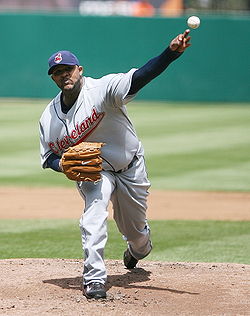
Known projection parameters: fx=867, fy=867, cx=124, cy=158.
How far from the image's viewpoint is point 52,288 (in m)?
6.00

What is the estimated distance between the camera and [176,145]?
15953 mm

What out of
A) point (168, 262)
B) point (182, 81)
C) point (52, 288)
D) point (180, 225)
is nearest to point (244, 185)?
point (180, 225)

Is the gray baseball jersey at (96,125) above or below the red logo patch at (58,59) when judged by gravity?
below

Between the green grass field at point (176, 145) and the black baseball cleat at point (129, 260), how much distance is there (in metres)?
5.01

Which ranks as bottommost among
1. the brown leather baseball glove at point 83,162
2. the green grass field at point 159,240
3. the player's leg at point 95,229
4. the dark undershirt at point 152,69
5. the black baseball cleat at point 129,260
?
the green grass field at point 159,240

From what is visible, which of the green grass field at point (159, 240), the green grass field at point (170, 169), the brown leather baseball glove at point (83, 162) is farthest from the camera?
the green grass field at point (170, 169)

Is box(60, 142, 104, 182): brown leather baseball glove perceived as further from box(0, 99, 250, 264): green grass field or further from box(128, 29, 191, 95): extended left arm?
box(0, 99, 250, 264): green grass field

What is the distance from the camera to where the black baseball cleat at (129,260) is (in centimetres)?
668

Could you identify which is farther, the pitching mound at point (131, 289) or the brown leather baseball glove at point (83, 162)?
the brown leather baseball glove at point (83, 162)

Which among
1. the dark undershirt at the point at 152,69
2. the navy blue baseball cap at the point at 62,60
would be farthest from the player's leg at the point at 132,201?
the navy blue baseball cap at the point at 62,60

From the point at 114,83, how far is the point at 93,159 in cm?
52

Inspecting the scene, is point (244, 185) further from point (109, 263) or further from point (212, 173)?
point (109, 263)

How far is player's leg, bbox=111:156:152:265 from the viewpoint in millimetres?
6078

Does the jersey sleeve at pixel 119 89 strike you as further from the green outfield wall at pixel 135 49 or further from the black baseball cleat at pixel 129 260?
the green outfield wall at pixel 135 49
